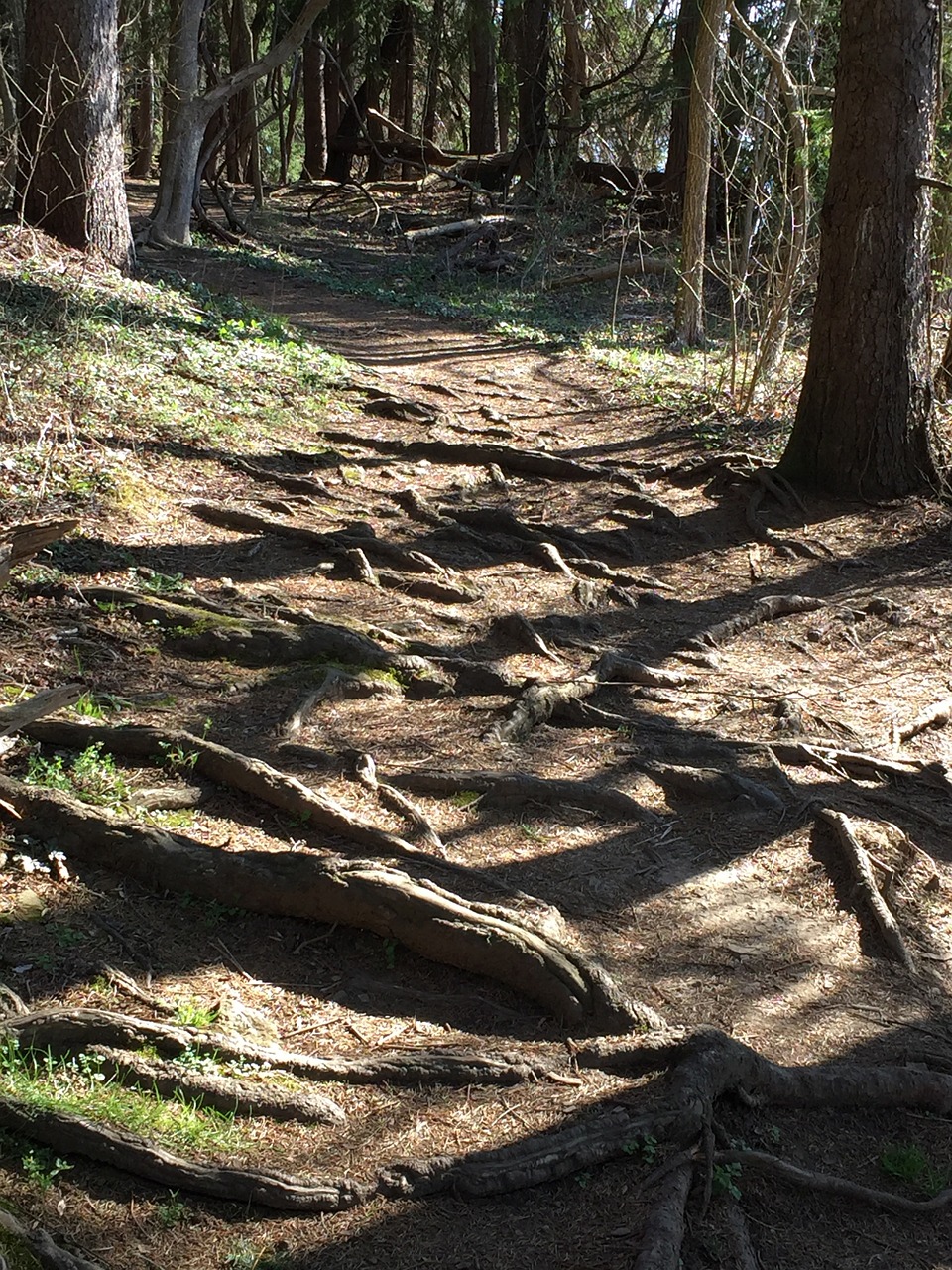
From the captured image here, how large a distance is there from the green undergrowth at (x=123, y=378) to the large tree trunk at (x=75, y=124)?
0.56 m

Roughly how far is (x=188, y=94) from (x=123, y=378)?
28.4ft

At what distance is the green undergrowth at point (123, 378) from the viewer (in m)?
8.30

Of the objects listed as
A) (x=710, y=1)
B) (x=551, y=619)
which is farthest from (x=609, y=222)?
(x=551, y=619)

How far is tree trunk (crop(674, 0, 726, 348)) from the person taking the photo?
1321cm

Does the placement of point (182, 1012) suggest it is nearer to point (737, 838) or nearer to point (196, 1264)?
point (196, 1264)

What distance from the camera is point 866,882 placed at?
486 cm

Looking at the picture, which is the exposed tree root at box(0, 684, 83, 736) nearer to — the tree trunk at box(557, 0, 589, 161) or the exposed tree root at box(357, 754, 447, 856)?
the exposed tree root at box(357, 754, 447, 856)

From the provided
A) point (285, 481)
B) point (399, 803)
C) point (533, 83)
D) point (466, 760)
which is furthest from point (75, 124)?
point (533, 83)

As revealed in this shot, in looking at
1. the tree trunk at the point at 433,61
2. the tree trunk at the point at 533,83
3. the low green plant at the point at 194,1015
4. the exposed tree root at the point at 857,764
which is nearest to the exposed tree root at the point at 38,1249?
the low green plant at the point at 194,1015

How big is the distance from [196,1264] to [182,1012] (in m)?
0.93

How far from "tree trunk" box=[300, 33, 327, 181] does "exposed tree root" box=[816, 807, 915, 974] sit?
2749 centimetres

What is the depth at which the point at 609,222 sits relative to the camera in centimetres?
2391

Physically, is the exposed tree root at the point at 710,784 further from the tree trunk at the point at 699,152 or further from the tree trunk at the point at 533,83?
the tree trunk at the point at 533,83

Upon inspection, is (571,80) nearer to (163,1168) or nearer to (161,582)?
(161,582)
